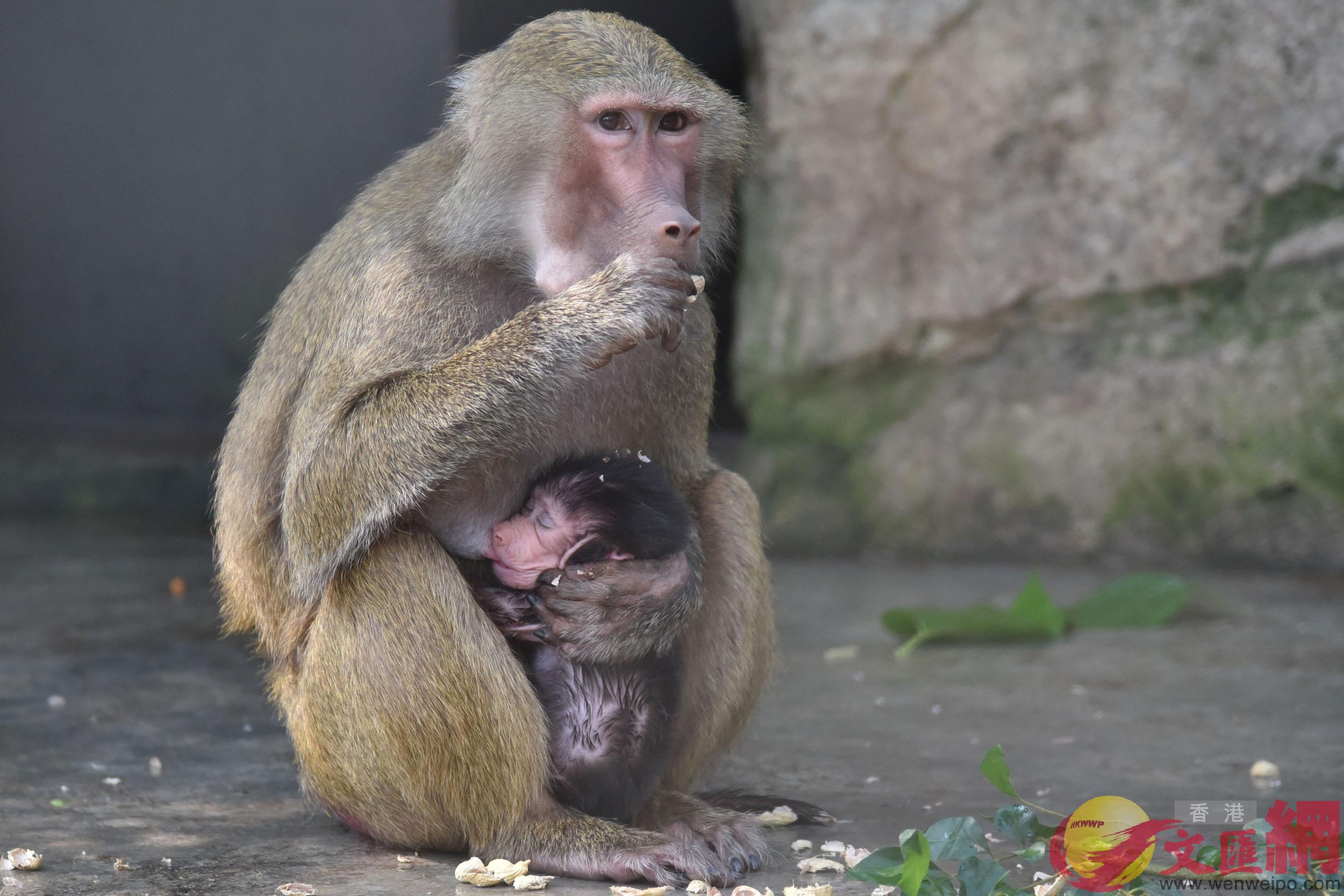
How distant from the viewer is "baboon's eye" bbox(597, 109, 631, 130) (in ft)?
9.18

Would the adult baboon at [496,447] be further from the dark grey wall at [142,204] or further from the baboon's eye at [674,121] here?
the dark grey wall at [142,204]

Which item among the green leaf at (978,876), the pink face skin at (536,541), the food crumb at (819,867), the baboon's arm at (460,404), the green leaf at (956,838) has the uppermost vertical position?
the baboon's arm at (460,404)

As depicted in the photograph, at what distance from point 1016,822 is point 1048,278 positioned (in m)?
3.65

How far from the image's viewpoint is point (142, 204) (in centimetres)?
810

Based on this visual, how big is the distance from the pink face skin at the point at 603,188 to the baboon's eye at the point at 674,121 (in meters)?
0.02

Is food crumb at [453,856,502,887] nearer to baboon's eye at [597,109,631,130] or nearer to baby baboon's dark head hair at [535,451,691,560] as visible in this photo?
baby baboon's dark head hair at [535,451,691,560]

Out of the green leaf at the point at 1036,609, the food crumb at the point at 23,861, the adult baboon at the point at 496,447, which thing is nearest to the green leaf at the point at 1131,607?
the green leaf at the point at 1036,609

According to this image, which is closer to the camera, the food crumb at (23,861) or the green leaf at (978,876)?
Answer: the green leaf at (978,876)

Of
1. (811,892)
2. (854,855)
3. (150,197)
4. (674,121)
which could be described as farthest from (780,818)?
(150,197)

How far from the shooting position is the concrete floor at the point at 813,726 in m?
2.89

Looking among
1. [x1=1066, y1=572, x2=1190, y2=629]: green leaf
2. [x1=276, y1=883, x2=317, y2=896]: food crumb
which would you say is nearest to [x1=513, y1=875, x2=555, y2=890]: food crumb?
[x1=276, y1=883, x2=317, y2=896]: food crumb

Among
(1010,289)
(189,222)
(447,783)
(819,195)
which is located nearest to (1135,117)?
(1010,289)

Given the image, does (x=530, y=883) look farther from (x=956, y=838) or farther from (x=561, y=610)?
(x=956, y=838)

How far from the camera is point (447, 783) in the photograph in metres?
2.66
